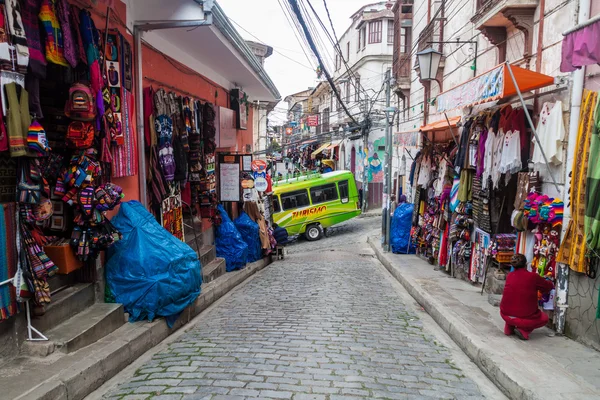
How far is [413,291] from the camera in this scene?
9.52 meters

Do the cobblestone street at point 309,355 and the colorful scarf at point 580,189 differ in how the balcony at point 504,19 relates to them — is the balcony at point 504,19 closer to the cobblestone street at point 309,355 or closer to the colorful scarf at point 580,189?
the colorful scarf at point 580,189

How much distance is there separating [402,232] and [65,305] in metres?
11.6

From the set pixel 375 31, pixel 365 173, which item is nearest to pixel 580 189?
pixel 365 173

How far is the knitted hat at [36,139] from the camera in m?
4.54

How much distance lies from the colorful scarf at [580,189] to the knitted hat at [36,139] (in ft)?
19.0

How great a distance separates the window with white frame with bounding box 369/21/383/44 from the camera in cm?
3306

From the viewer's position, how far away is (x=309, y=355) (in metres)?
5.42

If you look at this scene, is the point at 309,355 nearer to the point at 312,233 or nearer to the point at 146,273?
the point at 146,273

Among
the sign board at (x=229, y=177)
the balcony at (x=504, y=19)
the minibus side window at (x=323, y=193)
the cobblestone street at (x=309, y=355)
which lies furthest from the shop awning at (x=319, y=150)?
the cobblestone street at (x=309, y=355)

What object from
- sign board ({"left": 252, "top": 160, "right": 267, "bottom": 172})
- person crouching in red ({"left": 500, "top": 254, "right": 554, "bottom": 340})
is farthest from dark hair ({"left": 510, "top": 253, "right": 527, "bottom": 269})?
sign board ({"left": 252, "top": 160, "right": 267, "bottom": 172})

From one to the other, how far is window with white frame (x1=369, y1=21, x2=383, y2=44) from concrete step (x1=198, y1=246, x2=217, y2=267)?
85.7ft

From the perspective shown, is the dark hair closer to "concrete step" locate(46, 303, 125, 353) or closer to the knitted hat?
"concrete step" locate(46, 303, 125, 353)

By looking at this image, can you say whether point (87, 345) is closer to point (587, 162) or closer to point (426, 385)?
point (426, 385)

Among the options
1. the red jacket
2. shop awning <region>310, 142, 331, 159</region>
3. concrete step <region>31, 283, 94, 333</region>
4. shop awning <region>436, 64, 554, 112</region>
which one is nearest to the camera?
concrete step <region>31, 283, 94, 333</region>
